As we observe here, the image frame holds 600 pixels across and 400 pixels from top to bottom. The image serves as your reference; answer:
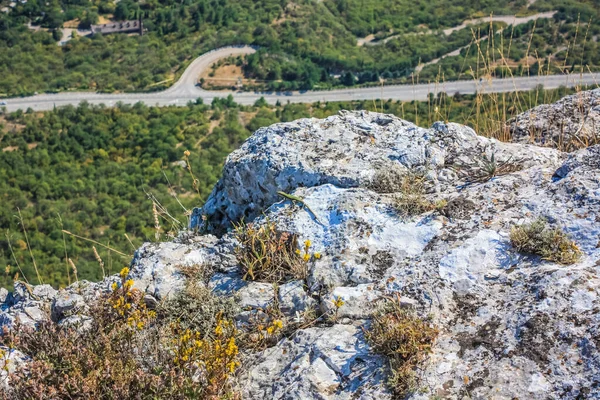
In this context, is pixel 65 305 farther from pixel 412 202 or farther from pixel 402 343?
pixel 412 202

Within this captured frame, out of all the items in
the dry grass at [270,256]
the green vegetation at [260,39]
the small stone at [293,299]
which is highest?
the dry grass at [270,256]

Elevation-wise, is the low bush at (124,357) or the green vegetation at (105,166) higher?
the low bush at (124,357)

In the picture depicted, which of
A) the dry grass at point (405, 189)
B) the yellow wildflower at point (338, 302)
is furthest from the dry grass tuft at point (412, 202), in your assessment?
the yellow wildflower at point (338, 302)

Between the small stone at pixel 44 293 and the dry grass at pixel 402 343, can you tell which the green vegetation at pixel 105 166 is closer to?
the small stone at pixel 44 293

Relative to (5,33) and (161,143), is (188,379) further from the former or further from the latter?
(5,33)

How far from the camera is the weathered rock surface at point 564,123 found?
5430 millimetres

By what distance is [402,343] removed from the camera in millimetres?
3326

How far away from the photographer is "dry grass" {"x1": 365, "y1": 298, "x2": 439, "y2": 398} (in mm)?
3211

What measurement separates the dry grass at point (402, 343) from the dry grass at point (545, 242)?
0.86 m

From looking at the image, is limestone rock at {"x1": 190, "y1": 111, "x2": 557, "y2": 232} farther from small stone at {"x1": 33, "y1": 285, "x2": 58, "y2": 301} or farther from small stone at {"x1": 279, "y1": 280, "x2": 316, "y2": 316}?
small stone at {"x1": 33, "y1": 285, "x2": 58, "y2": 301}

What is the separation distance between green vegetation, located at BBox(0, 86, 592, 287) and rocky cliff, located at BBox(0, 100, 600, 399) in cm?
1691

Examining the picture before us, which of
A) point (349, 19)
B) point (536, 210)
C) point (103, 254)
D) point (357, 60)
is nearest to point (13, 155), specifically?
point (103, 254)

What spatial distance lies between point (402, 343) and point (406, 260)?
2.68 feet

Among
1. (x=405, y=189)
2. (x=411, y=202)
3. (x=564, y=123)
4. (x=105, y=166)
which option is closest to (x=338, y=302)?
(x=411, y=202)
